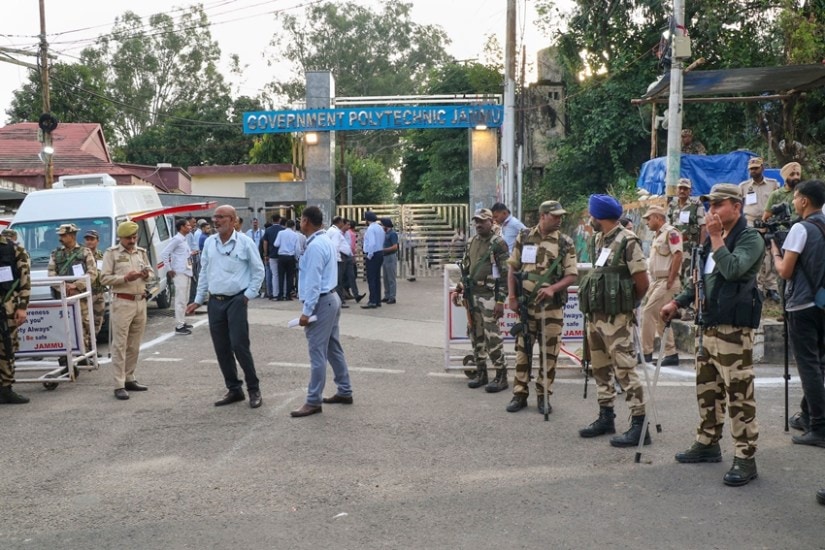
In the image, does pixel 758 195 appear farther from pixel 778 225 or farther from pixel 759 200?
pixel 778 225

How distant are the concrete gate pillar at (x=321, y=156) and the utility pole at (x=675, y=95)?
1280 centimetres

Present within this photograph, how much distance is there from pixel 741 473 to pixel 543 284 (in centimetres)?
267

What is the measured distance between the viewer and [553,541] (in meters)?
4.47

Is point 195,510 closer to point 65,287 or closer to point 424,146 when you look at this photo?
point 65,287

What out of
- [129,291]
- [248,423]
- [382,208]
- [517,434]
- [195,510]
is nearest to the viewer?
[195,510]

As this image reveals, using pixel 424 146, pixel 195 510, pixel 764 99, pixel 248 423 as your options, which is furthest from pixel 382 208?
pixel 195 510

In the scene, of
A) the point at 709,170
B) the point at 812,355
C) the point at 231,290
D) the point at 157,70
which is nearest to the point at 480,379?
the point at 231,290

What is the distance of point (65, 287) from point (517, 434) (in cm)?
550

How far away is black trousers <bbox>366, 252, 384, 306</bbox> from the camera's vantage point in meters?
16.8

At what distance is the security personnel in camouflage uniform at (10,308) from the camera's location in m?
8.31

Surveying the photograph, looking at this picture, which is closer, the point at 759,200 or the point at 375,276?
the point at 759,200

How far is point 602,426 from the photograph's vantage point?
263 inches

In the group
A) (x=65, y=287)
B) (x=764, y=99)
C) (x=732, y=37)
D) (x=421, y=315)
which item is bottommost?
(x=421, y=315)

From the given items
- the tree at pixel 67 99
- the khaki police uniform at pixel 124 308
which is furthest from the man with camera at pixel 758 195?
the tree at pixel 67 99
